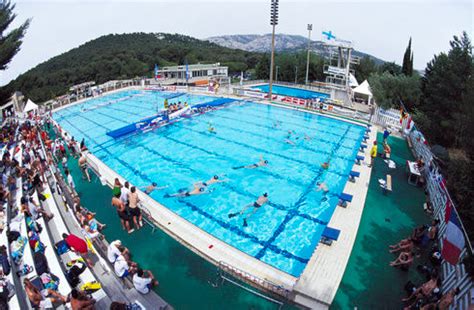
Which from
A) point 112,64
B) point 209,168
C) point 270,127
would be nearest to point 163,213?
point 209,168

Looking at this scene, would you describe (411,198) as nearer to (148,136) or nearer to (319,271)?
(319,271)

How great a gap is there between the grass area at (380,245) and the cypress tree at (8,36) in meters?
16.4

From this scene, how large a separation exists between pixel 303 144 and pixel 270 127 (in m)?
3.55

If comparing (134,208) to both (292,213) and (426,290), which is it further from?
(426,290)

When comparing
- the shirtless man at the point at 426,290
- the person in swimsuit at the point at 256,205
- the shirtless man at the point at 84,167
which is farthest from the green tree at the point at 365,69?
the shirtless man at the point at 426,290

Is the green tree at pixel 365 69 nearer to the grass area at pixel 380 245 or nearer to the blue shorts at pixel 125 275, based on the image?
the grass area at pixel 380 245

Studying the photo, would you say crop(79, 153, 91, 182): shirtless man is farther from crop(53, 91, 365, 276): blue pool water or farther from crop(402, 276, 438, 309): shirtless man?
crop(402, 276, 438, 309): shirtless man

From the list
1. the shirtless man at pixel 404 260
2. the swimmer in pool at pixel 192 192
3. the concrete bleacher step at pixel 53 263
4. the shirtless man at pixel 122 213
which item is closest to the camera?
the concrete bleacher step at pixel 53 263

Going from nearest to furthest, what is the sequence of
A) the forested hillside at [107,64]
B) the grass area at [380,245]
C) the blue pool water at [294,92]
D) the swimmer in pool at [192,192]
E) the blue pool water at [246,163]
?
the grass area at [380,245]
the blue pool water at [246,163]
the swimmer in pool at [192,192]
the blue pool water at [294,92]
the forested hillside at [107,64]

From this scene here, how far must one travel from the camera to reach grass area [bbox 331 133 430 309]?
588 centimetres

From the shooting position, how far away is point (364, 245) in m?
7.47

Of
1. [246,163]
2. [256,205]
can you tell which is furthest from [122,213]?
[246,163]

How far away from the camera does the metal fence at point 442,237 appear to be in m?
5.11

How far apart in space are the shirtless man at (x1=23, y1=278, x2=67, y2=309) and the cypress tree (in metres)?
12.3
